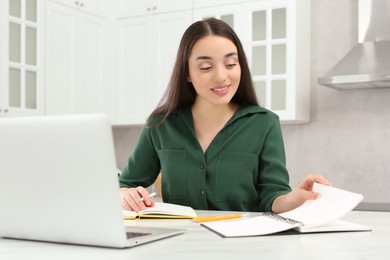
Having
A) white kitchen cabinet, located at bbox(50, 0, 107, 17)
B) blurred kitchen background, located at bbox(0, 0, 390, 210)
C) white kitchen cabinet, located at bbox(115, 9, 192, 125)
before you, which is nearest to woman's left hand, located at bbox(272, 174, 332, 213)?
blurred kitchen background, located at bbox(0, 0, 390, 210)

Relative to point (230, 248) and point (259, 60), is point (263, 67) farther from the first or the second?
point (230, 248)

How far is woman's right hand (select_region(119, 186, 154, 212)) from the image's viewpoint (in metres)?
1.47

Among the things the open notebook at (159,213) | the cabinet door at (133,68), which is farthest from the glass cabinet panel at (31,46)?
the open notebook at (159,213)

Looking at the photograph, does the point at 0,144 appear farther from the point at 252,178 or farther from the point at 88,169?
the point at 252,178

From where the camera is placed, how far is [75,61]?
3428 millimetres

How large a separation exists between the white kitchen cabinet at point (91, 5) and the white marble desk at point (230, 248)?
8.37 ft

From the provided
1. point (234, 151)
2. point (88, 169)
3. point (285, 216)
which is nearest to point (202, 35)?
point (234, 151)

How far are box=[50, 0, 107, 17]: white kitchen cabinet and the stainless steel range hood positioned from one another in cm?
148

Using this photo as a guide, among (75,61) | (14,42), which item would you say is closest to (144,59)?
(75,61)

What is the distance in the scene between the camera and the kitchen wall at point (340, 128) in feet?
10.5

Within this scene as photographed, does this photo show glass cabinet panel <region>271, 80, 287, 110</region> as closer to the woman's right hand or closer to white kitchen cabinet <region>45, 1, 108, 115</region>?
white kitchen cabinet <region>45, 1, 108, 115</region>

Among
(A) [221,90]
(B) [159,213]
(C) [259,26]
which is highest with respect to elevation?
(C) [259,26]

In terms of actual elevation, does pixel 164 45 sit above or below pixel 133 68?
above

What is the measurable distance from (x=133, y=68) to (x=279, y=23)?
3.23 ft
